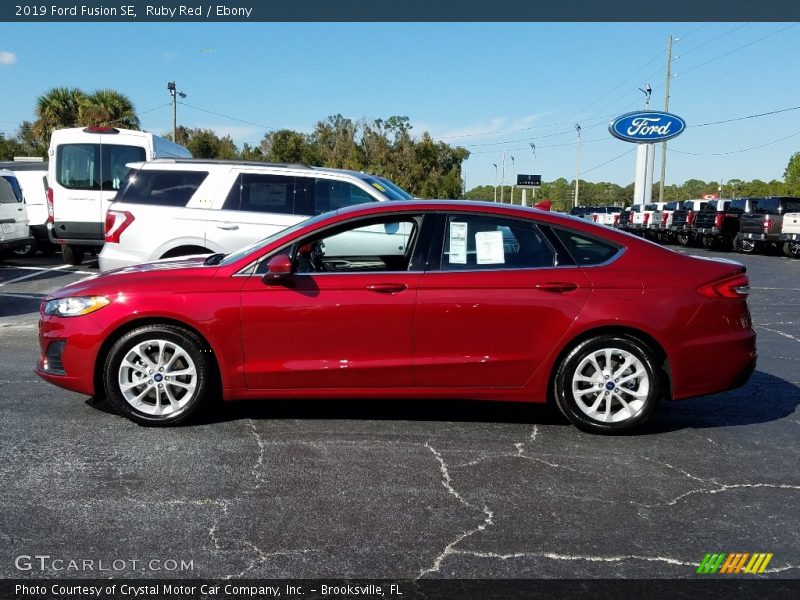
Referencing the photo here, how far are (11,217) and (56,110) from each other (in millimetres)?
28850

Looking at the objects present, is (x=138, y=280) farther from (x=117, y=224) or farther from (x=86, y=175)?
(x=86, y=175)

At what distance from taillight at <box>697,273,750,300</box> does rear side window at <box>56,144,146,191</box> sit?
37.9ft

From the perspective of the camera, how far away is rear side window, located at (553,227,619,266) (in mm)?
5023

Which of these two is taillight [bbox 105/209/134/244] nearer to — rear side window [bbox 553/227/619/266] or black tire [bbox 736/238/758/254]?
rear side window [bbox 553/227/619/266]

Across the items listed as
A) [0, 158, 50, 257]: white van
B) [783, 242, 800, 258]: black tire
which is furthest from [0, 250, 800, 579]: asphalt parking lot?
[783, 242, 800, 258]: black tire

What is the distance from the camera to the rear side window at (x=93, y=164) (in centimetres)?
1382

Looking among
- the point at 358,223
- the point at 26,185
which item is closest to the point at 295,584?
the point at 358,223

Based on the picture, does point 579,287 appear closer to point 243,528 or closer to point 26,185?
point 243,528

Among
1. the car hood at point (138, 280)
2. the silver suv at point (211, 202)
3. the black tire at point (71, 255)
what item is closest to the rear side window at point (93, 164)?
the black tire at point (71, 255)

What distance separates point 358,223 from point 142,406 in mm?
1860

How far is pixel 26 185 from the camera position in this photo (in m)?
17.5

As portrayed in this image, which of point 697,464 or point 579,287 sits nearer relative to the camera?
point 697,464

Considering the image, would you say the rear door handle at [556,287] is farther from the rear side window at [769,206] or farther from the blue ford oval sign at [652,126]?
the blue ford oval sign at [652,126]

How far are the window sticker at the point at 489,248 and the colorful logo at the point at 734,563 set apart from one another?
2.29 meters
